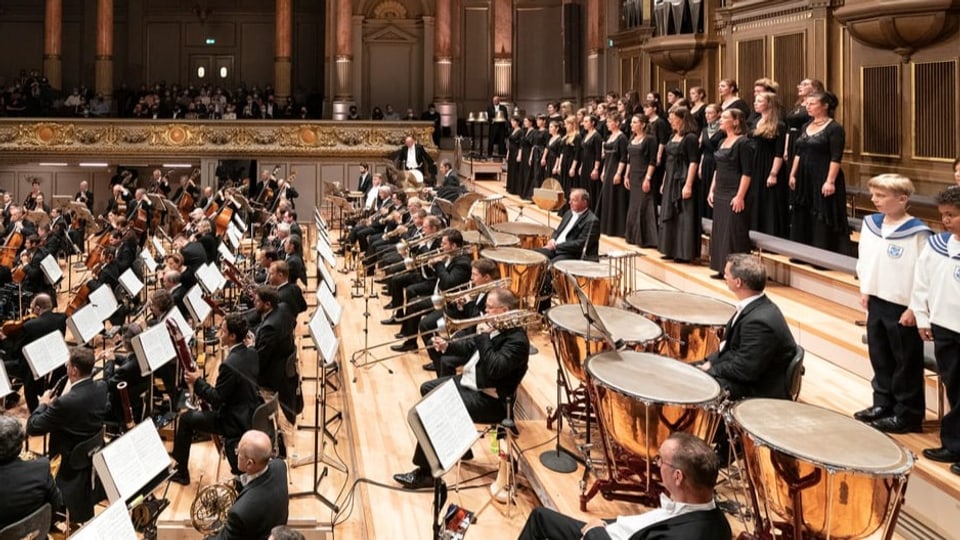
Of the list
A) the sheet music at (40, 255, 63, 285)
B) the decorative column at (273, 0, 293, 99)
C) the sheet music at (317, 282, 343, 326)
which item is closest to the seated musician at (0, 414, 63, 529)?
the sheet music at (317, 282, 343, 326)

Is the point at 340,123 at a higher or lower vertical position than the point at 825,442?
higher

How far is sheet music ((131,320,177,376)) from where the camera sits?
538 cm

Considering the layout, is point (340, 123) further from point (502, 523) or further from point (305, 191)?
point (502, 523)

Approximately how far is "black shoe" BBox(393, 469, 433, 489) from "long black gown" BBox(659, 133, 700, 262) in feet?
11.8

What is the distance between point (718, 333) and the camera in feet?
13.7

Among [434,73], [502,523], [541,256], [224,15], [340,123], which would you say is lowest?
[502,523]

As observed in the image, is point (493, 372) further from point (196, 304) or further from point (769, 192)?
point (769, 192)

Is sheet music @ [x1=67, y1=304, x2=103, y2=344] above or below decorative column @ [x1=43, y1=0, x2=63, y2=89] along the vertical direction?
below

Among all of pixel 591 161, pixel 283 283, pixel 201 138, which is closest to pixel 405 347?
pixel 283 283

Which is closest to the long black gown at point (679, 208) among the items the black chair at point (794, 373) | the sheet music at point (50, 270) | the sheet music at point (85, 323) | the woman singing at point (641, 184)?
the woman singing at point (641, 184)

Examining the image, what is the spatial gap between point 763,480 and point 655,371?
0.82 meters

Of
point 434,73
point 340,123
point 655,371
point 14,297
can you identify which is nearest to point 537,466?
point 655,371

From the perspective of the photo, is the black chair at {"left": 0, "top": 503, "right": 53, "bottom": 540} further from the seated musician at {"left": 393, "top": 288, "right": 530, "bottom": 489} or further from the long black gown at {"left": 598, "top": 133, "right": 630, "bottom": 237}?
the long black gown at {"left": 598, "top": 133, "right": 630, "bottom": 237}

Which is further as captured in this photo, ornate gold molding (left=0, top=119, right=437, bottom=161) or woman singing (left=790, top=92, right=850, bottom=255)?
ornate gold molding (left=0, top=119, right=437, bottom=161)
